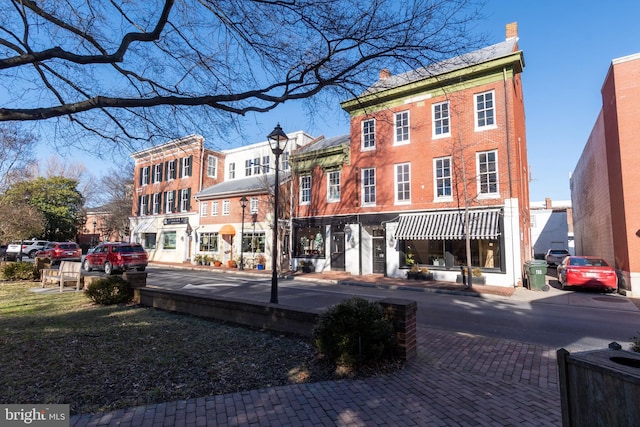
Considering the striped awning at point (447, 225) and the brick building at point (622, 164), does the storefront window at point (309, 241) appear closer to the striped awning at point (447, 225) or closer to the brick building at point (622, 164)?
the striped awning at point (447, 225)

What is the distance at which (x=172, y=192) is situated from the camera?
37438 millimetres

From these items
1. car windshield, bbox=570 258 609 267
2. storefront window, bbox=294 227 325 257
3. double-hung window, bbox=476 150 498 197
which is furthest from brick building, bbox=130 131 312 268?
car windshield, bbox=570 258 609 267

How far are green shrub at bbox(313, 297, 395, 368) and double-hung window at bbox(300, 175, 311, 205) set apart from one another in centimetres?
2026

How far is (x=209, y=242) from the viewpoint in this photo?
32344 mm

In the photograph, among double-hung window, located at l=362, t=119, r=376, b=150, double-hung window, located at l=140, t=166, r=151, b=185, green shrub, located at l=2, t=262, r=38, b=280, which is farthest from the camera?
double-hung window, located at l=140, t=166, r=151, b=185

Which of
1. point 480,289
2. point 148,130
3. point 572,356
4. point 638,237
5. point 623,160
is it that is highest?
point 623,160

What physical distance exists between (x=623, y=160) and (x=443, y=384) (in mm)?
16101

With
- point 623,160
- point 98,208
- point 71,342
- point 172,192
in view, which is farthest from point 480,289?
point 98,208

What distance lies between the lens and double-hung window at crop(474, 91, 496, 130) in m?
18.1

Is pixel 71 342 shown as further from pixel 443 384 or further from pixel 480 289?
pixel 480 289

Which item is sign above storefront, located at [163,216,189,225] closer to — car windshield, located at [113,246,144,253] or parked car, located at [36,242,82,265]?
parked car, located at [36,242,82,265]

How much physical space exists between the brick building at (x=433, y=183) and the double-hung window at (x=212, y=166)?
15.5 m

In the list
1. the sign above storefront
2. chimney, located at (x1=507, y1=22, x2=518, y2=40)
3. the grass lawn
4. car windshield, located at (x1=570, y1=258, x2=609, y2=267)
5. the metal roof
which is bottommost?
the grass lawn

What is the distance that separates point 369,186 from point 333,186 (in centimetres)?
297
